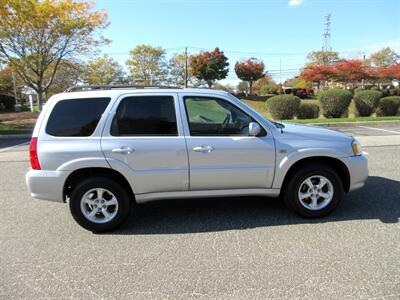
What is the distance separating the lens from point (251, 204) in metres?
4.64

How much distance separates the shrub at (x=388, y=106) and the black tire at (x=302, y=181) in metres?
15.4

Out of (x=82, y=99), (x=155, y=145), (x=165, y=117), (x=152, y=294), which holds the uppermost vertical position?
(x=82, y=99)

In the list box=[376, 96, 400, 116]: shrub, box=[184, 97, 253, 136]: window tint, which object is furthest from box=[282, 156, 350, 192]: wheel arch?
box=[376, 96, 400, 116]: shrub

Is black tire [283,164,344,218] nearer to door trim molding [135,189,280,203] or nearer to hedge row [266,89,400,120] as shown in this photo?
door trim molding [135,189,280,203]

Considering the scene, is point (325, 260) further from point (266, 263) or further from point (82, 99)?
point (82, 99)

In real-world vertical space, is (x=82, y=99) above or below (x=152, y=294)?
above

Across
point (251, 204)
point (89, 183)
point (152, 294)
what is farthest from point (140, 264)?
point (251, 204)

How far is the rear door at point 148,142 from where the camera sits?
3.73 metres

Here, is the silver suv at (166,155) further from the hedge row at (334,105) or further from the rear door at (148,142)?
the hedge row at (334,105)

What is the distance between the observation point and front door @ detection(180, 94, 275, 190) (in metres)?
3.82

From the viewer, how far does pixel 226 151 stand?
383 cm

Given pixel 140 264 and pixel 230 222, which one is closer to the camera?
pixel 140 264

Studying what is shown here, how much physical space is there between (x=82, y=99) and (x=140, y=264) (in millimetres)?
2074

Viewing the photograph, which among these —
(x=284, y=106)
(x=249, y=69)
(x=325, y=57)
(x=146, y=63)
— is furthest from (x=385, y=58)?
(x=284, y=106)
